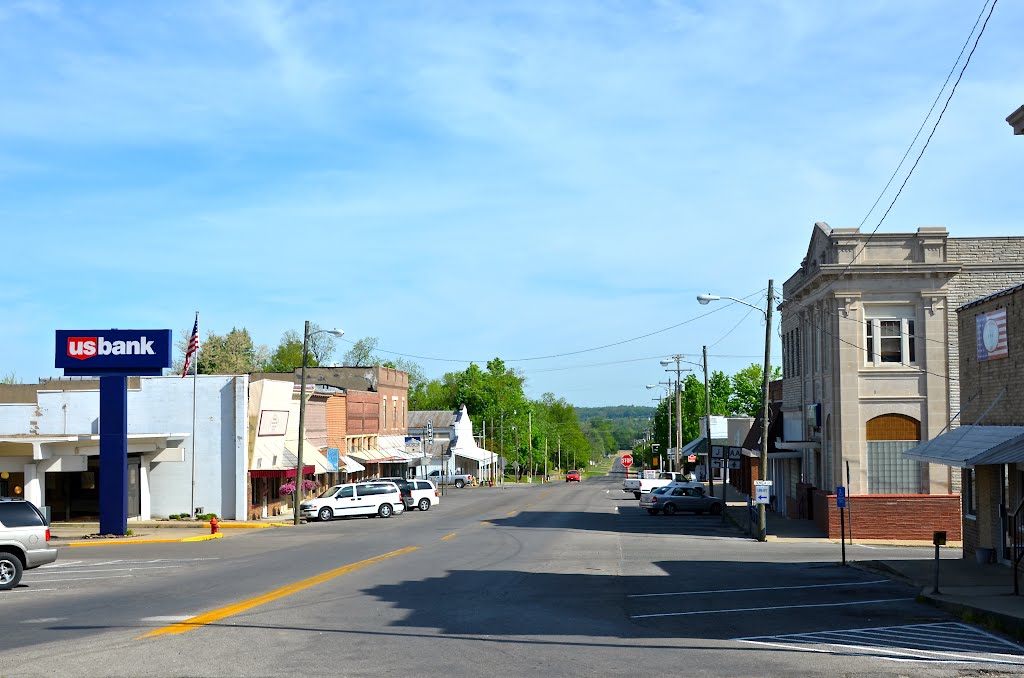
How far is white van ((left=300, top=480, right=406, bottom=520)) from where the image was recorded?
48719 millimetres

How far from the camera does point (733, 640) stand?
49.4 ft

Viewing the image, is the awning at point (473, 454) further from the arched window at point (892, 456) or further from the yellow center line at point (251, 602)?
the yellow center line at point (251, 602)

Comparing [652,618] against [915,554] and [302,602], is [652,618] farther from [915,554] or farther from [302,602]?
[915,554]

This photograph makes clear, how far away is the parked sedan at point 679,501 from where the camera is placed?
51.4 m

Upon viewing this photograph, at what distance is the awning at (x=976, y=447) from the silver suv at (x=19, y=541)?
19.7m

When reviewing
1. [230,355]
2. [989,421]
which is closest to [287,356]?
[230,355]

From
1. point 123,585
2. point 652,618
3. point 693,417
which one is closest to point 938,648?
point 652,618

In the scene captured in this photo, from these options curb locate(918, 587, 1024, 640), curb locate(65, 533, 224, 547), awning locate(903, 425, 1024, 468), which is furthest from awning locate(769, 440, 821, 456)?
curb locate(65, 533, 224, 547)

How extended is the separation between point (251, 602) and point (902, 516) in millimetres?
25130

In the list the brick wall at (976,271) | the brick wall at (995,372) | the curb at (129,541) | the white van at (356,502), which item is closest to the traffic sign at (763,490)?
the brick wall at (976,271)

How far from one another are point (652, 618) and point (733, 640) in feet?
8.04

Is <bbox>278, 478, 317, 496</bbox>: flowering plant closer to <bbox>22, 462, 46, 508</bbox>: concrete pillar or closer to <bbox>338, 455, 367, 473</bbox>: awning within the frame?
<bbox>338, 455, 367, 473</bbox>: awning

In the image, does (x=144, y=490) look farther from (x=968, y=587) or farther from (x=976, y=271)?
(x=968, y=587)

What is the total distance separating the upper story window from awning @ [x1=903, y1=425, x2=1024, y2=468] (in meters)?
10.4
